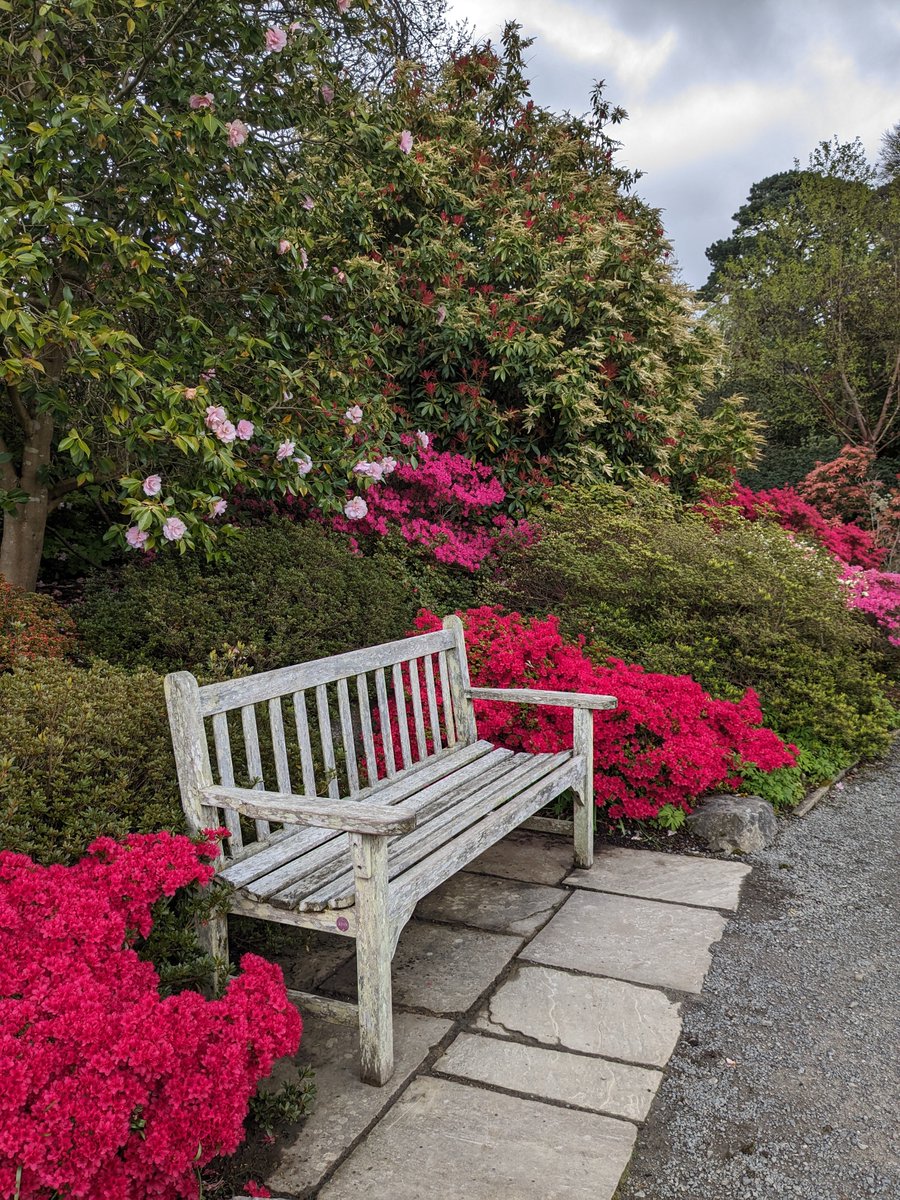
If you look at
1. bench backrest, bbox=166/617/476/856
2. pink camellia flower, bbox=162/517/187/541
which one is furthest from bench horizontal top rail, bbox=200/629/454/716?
pink camellia flower, bbox=162/517/187/541

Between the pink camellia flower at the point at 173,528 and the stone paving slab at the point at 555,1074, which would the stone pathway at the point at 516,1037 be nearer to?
the stone paving slab at the point at 555,1074

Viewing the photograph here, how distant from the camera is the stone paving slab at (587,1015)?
7.94 feet

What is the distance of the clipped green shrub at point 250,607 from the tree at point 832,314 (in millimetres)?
13308

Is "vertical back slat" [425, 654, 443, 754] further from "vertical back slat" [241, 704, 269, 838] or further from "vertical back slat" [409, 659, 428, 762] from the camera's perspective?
"vertical back slat" [241, 704, 269, 838]

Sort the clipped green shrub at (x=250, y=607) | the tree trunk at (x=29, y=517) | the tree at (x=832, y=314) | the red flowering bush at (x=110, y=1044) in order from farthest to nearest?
the tree at (x=832, y=314) < the tree trunk at (x=29, y=517) < the clipped green shrub at (x=250, y=607) < the red flowering bush at (x=110, y=1044)

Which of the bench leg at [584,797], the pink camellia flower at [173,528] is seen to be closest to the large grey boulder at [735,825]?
the bench leg at [584,797]

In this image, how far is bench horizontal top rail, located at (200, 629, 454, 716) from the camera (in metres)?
2.52

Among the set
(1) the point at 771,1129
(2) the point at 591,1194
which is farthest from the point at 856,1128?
(2) the point at 591,1194

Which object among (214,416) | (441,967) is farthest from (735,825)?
(214,416)

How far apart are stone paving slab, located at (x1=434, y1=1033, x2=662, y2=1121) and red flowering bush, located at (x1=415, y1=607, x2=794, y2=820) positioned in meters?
1.74

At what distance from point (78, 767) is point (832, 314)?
16563mm

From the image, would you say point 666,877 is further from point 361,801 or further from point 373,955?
point 373,955

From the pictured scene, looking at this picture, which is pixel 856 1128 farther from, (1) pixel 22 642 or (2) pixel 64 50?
(2) pixel 64 50

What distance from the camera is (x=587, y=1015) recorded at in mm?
2568
